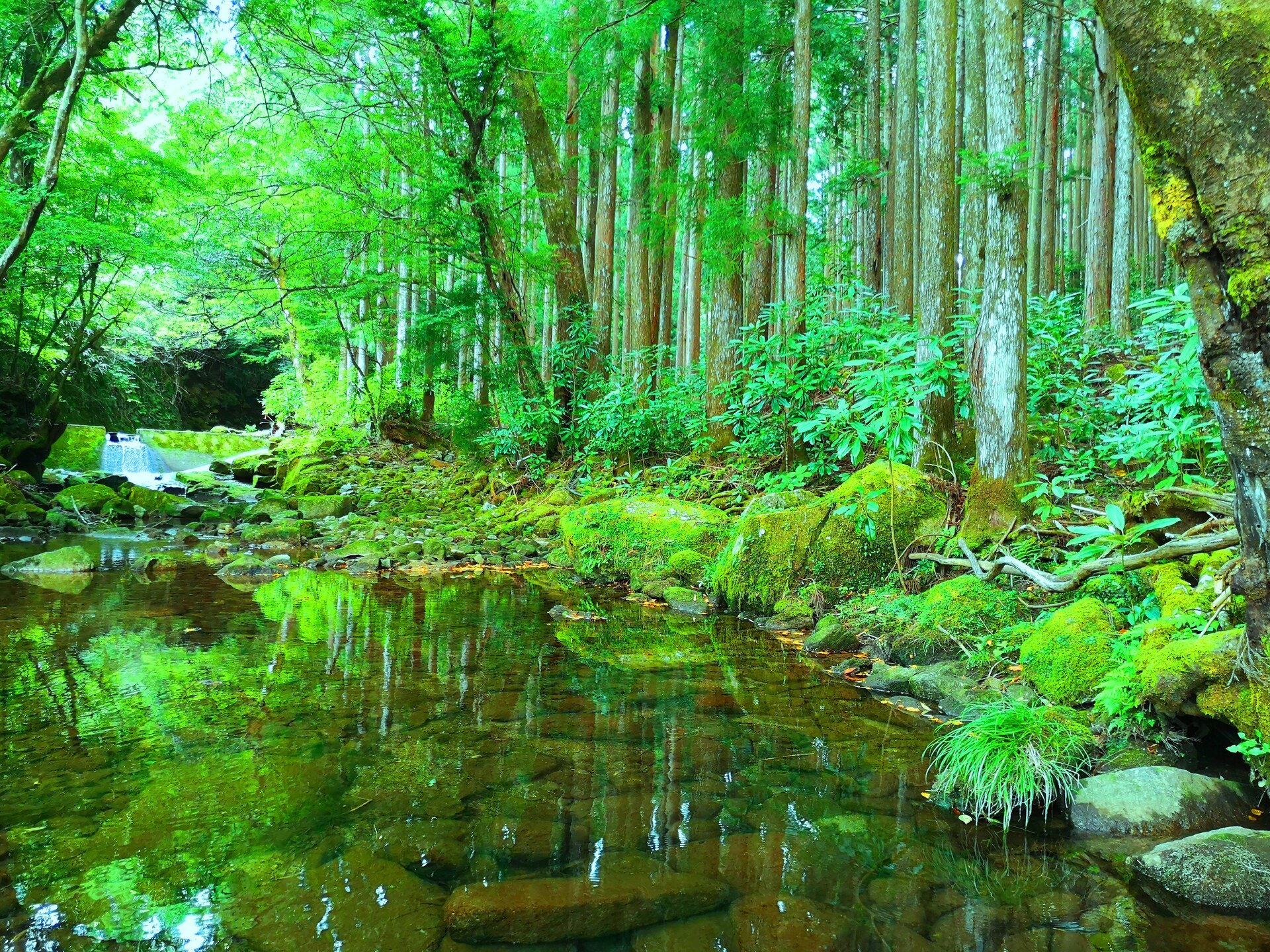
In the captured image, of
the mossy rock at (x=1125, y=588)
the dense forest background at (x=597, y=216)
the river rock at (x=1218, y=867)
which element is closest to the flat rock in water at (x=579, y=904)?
the river rock at (x=1218, y=867)

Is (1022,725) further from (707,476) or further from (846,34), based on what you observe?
(846,34)

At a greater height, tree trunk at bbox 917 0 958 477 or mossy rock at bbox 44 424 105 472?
tree trunk at bbox 917 0 958 477

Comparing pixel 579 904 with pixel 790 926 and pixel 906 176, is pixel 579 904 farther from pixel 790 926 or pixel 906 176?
pixel 906 176

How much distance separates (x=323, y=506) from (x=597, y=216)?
774 centimetres

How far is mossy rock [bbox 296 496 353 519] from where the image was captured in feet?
42.3

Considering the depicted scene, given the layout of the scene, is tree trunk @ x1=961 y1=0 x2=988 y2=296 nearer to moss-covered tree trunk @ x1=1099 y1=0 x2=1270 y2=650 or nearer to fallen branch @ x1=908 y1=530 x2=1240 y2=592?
fallen branch @ x1=908 y1=530 x2=1240 y2=592

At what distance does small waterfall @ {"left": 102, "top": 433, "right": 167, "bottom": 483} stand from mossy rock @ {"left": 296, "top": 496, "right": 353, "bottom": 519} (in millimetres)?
7191

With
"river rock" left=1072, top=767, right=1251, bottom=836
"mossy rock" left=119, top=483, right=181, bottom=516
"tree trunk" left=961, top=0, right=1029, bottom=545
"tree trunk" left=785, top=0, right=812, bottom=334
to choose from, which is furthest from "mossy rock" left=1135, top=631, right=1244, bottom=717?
"mossy rock" left=119, top=483, right=181, bottom=516

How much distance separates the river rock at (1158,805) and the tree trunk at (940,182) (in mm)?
4349

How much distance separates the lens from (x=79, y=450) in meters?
17.8

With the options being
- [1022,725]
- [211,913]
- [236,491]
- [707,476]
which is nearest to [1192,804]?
[1022,725]

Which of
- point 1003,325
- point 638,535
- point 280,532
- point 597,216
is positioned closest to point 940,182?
point 1003,325

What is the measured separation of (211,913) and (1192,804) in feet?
10.9

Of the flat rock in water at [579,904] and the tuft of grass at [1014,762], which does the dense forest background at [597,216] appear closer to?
the tuft of grass at [1014,762]
